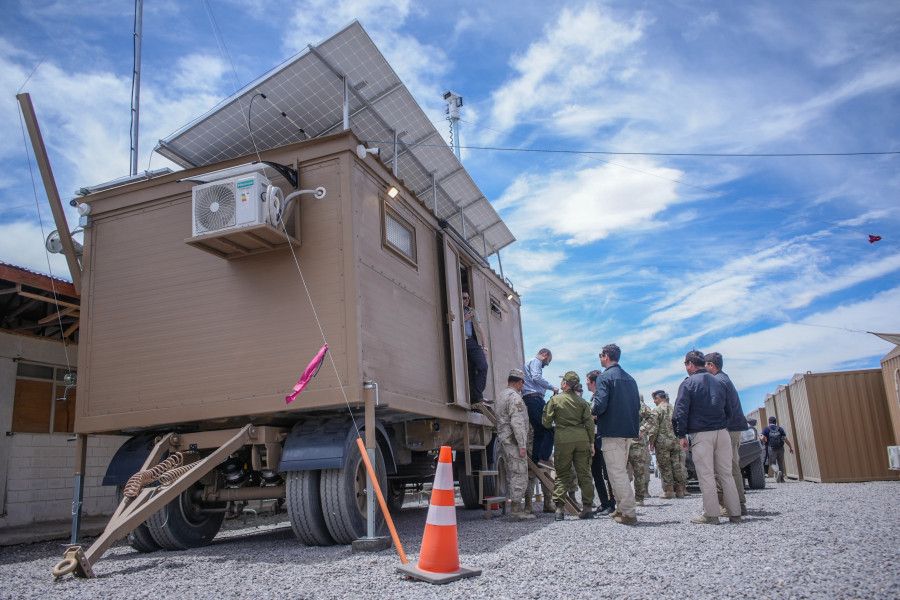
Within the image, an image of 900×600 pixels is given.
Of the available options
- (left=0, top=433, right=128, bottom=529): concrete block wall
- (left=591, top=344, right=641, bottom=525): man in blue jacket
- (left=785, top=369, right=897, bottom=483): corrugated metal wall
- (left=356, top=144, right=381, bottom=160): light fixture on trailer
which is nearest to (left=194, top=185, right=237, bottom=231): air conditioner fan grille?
(left=356, top=144, right=381, bottom=160): light fixture on trailer

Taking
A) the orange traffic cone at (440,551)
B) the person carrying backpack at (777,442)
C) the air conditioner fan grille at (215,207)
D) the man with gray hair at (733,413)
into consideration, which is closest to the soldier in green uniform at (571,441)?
the man with gray hair at (733,413)

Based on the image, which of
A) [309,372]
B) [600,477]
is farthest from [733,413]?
[309,372]

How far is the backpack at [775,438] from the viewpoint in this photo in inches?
542

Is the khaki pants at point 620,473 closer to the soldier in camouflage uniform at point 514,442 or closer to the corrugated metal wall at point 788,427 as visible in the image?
the soldier in camouflage uniform at point 514,442

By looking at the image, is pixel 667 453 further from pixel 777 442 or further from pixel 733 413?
pixel 777 442

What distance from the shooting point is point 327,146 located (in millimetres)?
5816

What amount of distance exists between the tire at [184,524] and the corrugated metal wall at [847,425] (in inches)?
441

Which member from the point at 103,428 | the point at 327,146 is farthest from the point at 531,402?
the point at 103,428

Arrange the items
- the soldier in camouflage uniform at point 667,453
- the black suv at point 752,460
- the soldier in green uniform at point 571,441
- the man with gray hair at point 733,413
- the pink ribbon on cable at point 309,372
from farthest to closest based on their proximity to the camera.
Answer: the black suv at point 752,460
the soldier in camouflage uniform at point 667,453
the soldier in green uniform at point 571,441
the man with gray hair at point 733,413
the pink ribbon on cable at point 309,372

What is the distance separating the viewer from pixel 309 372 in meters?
5.13

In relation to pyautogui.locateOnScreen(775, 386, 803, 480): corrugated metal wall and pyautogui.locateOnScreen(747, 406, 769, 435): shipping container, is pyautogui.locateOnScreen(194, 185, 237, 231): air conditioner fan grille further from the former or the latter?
pyautogui.locateOnScreen(747, 406, 769, 435): shipping container

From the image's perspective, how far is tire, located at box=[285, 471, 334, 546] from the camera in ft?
17.1

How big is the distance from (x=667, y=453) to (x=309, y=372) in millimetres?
7024

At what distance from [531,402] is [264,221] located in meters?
4.50
